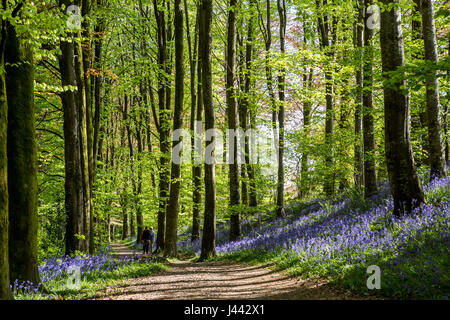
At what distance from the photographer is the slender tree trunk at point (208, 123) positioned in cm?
1218

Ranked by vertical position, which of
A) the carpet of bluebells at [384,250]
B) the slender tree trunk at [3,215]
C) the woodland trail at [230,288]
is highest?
the slender tree trunk at [3,215]

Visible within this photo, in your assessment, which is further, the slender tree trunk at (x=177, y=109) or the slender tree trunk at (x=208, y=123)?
the slender tree trunk at (x=177, y=109)

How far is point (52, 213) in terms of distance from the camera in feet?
46.4

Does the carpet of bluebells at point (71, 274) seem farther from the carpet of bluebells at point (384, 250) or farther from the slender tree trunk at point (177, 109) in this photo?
the carpet of bluebells at point (384, 250)

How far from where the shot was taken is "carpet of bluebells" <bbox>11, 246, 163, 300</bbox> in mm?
5414

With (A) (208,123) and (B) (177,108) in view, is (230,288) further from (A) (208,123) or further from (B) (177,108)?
(B) (177,108)

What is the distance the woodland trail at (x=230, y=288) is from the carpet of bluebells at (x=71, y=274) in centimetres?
60

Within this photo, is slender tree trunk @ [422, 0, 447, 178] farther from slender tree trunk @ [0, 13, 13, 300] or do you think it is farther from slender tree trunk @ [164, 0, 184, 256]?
slender tree trunk @ [0, 13, 13, 300]

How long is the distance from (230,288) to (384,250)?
3167 mm

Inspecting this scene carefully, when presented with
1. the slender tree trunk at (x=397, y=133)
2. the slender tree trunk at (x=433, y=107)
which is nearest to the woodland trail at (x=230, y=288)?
the slender tree trunk at (x=397, y=133)

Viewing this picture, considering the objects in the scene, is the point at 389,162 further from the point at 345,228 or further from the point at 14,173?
→ the point at 14,173
